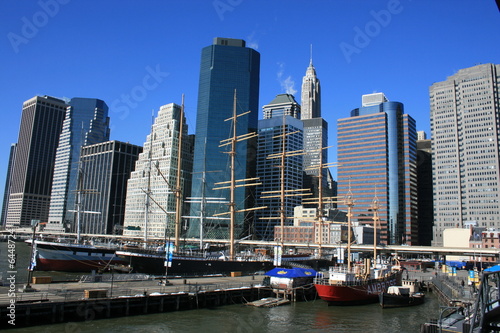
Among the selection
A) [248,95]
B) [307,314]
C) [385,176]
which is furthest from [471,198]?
[307,314]

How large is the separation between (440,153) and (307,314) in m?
180

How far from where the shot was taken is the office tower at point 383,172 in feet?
620

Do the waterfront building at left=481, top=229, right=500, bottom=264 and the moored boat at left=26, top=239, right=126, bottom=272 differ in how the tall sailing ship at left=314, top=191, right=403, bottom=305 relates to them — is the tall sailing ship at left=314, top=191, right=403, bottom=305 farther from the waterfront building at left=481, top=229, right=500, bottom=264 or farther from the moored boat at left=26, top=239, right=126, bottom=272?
the waterfront building at left=481, top=229, right=500, bottom=264

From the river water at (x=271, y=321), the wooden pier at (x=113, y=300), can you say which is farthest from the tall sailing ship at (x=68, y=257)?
the river water at (x=271, y=321)

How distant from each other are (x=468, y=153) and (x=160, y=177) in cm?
14081

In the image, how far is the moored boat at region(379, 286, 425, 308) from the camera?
44.2 metres

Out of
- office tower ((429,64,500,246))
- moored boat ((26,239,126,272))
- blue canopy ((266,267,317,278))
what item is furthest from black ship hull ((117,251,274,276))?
office tower ((429,64,500,246))

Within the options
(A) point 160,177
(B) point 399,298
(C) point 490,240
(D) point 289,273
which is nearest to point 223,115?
(A) point 160,177

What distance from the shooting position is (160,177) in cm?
18038

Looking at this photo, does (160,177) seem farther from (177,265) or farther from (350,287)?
(350,287)

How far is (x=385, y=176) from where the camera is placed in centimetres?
18962

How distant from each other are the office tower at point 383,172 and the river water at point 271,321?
14936 centimetres

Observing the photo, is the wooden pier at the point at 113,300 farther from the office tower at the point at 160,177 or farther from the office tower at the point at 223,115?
the office tower at the point at 160,177

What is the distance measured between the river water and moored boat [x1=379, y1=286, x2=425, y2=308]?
0.92 m
